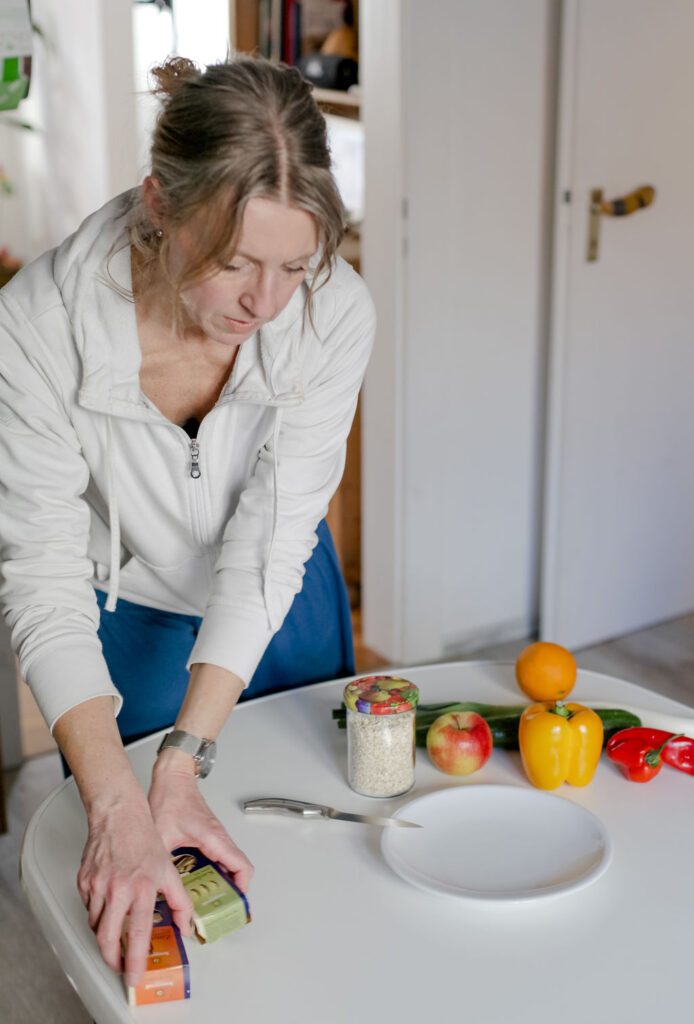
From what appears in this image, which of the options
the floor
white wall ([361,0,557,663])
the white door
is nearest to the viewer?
the floor

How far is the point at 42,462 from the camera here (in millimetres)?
1022

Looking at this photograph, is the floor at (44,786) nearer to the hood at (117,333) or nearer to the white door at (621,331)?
the white door at (621,331)

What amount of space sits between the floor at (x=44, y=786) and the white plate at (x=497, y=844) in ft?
3.01

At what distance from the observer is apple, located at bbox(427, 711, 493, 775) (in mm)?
1028

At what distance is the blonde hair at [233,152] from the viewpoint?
875mm

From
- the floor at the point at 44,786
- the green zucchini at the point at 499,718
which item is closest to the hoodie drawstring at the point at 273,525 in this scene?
the green zucchini at the point at 499,718

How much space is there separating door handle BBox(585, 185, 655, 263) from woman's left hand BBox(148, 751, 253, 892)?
2087 mm

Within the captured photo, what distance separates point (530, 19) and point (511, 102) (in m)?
0.21

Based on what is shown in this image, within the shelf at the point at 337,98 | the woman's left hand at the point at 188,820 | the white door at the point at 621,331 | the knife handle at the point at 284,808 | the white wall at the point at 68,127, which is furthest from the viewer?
the white wall at the point at 68,127

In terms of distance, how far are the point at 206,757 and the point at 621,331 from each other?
2.14 meters

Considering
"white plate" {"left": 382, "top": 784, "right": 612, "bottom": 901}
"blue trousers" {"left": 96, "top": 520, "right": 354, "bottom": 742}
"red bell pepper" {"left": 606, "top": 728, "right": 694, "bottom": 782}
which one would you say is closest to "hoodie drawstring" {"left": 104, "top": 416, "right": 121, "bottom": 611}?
"blue trousers" {"left": 96, "top": 520, "right": 354, "bottom": 742}

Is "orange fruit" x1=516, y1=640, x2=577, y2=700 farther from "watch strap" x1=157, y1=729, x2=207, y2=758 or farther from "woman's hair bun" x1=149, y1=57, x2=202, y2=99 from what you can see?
"woman's hair bun" x1=149, y1=57, x2=202, y2=99

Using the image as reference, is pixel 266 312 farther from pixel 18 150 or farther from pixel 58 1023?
pixel 18 150

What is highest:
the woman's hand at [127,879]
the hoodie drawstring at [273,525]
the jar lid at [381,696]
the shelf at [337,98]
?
the shelf at [337,98]
